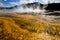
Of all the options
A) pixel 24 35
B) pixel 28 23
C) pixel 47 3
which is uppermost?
pixel 47 3

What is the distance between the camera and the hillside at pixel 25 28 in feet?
7.85

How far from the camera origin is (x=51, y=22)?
8.49 feet

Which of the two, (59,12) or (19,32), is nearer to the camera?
(19,32)

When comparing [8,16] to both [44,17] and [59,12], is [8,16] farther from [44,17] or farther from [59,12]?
[59,12]

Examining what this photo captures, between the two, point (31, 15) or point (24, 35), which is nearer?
point (24, 35)

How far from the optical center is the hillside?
2.39 meters

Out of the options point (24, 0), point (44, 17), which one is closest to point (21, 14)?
point (24, 0)

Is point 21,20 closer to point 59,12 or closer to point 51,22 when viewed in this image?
point 51,22

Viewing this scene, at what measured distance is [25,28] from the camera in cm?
246

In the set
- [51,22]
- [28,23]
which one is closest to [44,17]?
[51,22]

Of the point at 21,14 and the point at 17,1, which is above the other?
the point at 17,1

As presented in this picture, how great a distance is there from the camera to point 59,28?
2553 millimetres

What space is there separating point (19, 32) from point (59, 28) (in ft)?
2.53

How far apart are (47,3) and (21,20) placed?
2.07 feet
